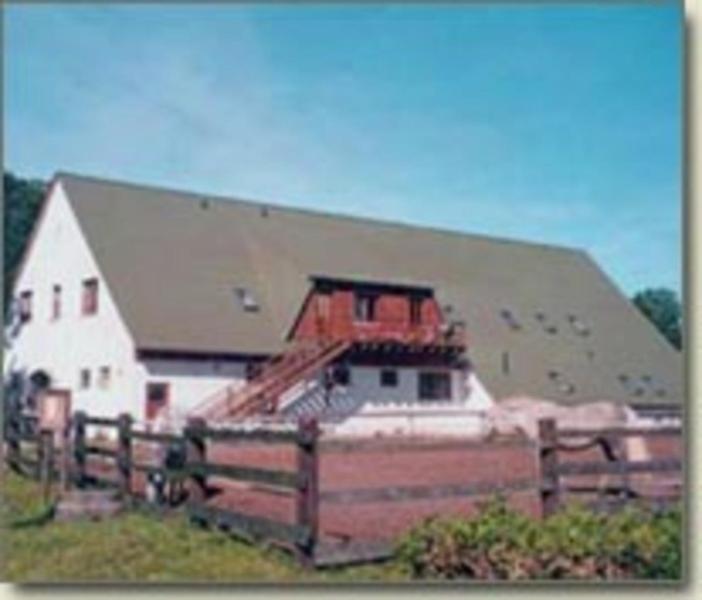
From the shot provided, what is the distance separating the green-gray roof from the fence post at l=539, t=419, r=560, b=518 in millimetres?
149

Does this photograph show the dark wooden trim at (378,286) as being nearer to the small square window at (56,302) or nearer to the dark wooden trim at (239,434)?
the dark wooden trim at (239,434)

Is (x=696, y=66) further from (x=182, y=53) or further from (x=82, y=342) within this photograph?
(x=82, y=342)

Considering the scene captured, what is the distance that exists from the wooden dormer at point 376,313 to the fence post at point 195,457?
1.86 ft

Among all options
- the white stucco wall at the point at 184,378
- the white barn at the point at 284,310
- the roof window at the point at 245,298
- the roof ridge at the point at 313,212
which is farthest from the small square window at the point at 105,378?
the roof ridge at the point at 313,212

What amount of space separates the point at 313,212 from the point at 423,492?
44.0 inches

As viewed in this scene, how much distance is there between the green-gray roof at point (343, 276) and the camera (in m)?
4.54

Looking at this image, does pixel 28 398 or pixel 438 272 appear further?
pixel 438 272

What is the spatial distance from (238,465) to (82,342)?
833 millimetres

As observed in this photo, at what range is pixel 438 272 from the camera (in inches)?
194

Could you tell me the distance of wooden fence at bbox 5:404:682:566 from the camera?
4.41 m

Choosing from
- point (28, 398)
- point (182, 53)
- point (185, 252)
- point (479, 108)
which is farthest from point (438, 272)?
point (28, 398)

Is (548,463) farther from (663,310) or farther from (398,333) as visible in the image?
(398,333)

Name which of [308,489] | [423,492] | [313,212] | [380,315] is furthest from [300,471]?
[380,315]

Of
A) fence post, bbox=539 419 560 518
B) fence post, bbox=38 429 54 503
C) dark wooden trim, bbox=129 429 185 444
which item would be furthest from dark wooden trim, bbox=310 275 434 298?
fence post, bbox=38 429 54 503
